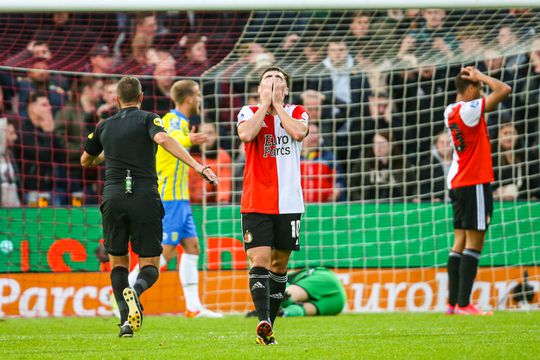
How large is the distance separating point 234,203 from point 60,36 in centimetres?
283

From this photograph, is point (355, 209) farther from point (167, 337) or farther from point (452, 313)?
point (167, 337)

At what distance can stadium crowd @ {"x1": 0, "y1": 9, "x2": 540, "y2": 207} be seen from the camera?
37.2ft

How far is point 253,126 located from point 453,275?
13.6 feet

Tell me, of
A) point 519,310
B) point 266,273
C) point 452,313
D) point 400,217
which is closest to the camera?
point 266,273

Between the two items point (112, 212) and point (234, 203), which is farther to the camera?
point (234, 203)

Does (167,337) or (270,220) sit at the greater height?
(270,220)

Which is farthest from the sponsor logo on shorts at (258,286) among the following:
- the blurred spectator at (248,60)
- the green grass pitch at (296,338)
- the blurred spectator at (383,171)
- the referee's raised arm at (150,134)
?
the blurred spectator at (383,171)

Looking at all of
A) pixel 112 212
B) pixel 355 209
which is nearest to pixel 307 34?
pixel 355 209

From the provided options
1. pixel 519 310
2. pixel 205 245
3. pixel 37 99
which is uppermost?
pixel 37 99

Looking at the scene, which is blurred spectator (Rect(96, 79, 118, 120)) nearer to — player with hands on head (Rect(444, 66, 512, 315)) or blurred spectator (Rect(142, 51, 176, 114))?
blurred spectator (Rect(142, 51, 176, 114))

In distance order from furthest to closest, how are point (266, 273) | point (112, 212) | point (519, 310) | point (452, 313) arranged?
point (519, 310) < point (452, 313) < point (112, 212) < point (266, 273)

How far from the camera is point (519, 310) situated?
1102 centimetres

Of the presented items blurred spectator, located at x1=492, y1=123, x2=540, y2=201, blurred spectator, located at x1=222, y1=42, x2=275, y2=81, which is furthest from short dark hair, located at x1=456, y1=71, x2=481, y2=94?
blurred spectator, located at x1=222, y1=42, x2=275, y2=81

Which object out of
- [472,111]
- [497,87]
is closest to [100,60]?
[472,111]
